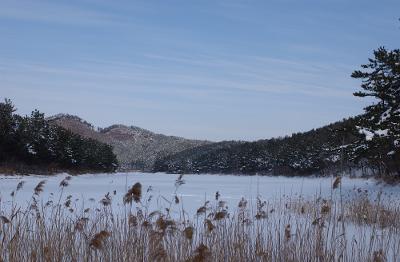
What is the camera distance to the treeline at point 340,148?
66.3ft

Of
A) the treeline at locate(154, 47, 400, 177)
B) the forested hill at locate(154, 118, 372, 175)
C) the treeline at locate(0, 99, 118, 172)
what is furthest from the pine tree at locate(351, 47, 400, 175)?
the treeline at locate(0, 99, 118, 172)

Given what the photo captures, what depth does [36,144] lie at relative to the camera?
122 feet

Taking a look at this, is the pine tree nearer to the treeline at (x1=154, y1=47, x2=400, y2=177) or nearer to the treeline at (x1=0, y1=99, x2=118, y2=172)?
the treeline at (x1=154, y1=47, x2=400, y2=177)

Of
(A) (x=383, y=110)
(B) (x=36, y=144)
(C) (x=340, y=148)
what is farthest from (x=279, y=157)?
(C) (x=340, y=148)

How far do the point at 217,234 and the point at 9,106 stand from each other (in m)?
35.0

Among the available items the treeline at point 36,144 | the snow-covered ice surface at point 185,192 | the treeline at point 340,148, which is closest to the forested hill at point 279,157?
the treeline at point 340,148

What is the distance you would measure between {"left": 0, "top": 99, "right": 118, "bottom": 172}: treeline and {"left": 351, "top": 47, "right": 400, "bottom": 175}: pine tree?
2267cm

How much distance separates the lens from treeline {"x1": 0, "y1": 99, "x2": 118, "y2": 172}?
115 ft

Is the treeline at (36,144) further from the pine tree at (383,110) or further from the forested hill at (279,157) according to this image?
the pine tree at (383,110)

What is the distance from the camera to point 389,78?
67.9 feet

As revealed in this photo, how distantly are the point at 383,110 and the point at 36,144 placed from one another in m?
25.4

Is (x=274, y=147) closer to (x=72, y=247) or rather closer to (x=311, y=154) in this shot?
(x=311, y=154)

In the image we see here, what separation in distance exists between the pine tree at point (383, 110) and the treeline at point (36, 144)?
74.4 feet

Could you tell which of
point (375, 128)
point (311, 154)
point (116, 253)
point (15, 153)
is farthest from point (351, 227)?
point (311, 154)
